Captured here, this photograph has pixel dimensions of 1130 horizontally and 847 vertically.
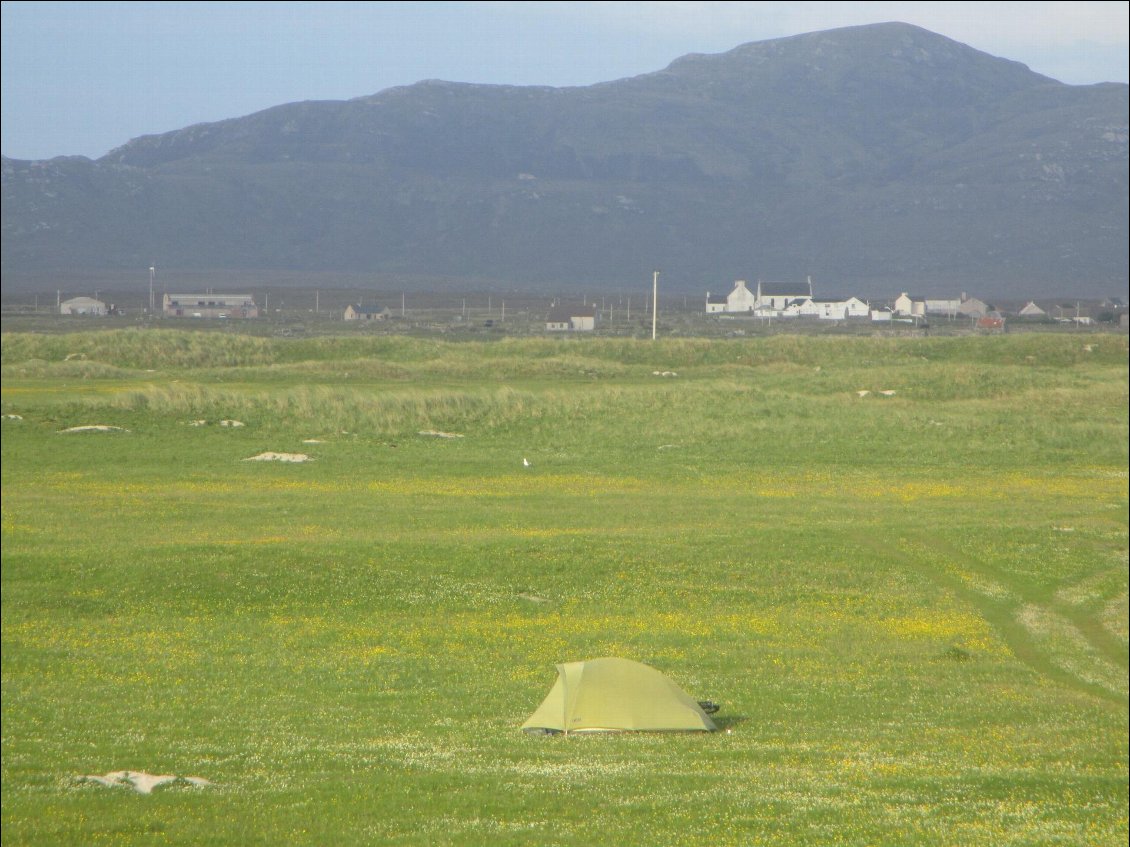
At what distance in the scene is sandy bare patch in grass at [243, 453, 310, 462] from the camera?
41.9 meters

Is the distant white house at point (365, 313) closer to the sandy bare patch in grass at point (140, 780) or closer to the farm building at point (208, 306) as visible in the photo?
the farm building at point (208, 306)

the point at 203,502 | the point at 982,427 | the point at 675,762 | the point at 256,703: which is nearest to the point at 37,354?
the point at 203,502

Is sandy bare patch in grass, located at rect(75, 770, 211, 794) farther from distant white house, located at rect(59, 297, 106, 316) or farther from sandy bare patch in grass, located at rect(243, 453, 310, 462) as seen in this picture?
distant white house, located at rect(59, 297, 106, 316)

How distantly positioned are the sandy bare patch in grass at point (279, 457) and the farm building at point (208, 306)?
130882 millimetres

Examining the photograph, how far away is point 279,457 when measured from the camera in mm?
42312

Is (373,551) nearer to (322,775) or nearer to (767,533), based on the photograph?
(767,533)

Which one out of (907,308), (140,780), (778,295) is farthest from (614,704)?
(778,295)

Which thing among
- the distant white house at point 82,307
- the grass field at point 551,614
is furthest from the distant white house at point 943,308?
the grass field at point 551,614

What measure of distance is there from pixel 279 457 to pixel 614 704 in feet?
92.5

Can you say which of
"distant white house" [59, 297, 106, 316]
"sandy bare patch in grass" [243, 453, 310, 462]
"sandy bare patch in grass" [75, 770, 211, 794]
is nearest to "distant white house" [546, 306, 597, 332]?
"distant white house" [59, 297, 106, 316]

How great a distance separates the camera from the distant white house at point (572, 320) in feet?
472

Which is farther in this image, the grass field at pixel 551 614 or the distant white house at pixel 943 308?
the distant white house at pixel 943 308

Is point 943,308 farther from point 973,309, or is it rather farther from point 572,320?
point 572,320

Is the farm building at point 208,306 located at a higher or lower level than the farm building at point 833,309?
lower
